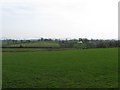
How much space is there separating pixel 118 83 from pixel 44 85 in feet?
12.3

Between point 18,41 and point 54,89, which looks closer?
point 54,89

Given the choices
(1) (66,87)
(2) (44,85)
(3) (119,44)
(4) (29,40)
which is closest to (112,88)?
(1) (66,87)

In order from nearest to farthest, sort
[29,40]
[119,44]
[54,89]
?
1. [54,89]
2. [119,44]
3. [29,40]

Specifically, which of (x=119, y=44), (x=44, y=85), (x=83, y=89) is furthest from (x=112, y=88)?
(x=119, y=44)

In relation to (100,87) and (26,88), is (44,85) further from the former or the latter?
(100,87)

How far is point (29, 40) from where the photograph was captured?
10506 centimetres

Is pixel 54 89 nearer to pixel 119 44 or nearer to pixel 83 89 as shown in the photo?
pixel 83 89

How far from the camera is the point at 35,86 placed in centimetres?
1222

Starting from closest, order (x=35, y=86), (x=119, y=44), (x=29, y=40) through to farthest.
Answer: (x=35, y=86) < (x=119, y=44) < (x=29, y=40)

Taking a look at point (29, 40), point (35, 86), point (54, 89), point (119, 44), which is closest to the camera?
point (54, 89)

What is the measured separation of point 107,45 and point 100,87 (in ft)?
291

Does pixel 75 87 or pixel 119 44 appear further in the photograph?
pixel 119 44

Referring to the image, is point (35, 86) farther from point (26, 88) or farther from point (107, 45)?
point (107, 45)

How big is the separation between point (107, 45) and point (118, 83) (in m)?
87.5
